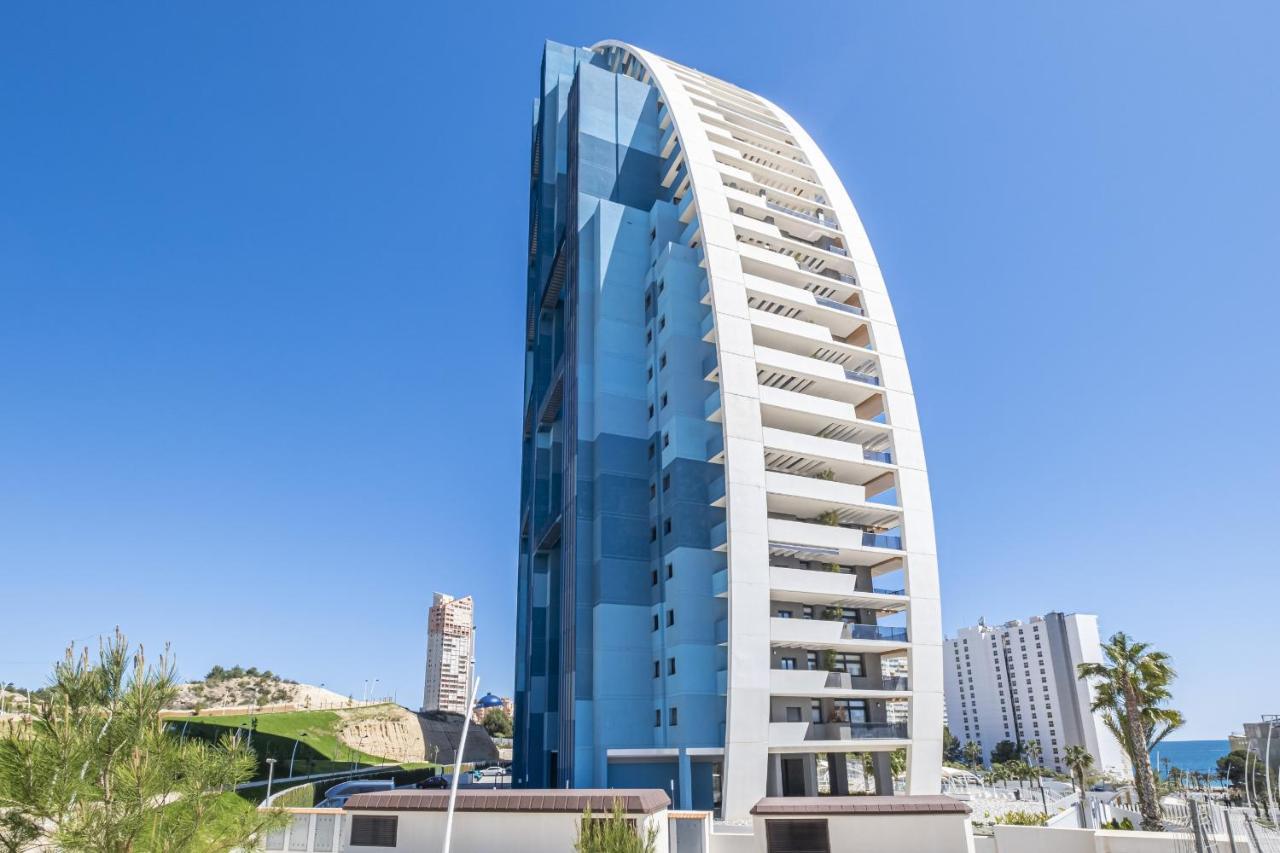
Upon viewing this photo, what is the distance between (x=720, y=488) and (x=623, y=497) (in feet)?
18.4

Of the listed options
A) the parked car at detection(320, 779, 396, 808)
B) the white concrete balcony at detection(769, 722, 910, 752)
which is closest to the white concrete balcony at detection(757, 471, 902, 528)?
the white concrete balcony at detection(769, 722, 910, 752)

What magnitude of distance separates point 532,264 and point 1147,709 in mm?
61453

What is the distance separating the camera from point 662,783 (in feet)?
128

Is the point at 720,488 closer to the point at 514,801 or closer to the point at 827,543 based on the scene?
the point at 827,543

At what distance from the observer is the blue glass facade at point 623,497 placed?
39219mm

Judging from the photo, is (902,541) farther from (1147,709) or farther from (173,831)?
(173,831)

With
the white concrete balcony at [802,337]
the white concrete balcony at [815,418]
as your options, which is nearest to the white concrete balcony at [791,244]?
the white concrete balcony at [802,337]

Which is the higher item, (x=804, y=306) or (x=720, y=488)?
(x=804, y=306)

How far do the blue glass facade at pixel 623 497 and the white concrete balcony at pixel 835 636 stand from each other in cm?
328

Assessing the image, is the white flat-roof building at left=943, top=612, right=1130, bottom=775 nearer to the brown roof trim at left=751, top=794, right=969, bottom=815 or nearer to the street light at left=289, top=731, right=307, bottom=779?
the street light at left=289, top=731, right=307, bottom=779

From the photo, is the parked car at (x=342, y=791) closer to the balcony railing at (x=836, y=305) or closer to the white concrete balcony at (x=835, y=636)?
the white concrete balcony at (x=835, y=636)

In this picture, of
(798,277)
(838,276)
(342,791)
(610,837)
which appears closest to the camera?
(610,837)

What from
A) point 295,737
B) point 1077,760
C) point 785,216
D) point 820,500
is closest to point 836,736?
point 820,500

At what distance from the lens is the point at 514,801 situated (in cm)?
1966
